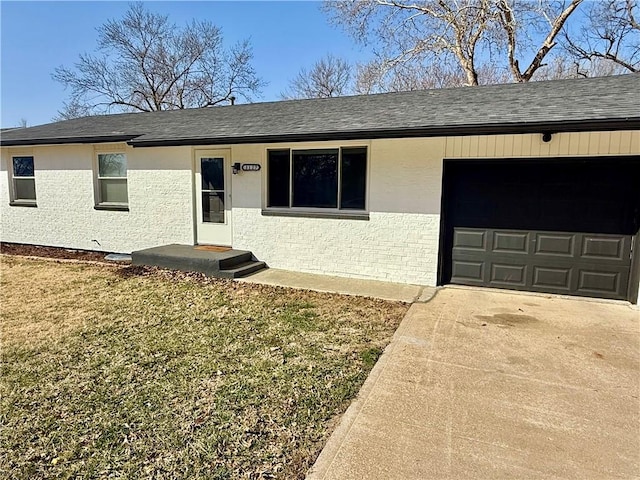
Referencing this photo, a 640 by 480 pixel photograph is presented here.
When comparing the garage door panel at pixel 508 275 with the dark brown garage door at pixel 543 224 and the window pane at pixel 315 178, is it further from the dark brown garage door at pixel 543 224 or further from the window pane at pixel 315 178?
the window pane at pixel 315 178

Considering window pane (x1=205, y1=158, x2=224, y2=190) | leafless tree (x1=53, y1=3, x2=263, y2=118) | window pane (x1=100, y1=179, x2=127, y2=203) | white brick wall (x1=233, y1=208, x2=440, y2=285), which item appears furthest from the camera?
leafless tree (x1=53, y1=3, x2=263, y2=118)

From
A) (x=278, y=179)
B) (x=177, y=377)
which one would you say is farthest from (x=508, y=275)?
(x=177, y=377)

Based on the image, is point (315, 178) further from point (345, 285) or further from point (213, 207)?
point (213, 207)

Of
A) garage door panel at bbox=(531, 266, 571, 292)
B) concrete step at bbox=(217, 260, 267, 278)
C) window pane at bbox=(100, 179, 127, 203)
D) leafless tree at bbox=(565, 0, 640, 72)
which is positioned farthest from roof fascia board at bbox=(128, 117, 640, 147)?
leafless tree at bbox=(565, 0, 640, 72)

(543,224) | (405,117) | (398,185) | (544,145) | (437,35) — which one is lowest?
(543,224)

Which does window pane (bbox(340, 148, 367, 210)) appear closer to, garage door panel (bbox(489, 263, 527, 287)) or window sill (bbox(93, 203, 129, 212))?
garage door panel (bbox(489, 263, 527, 287))

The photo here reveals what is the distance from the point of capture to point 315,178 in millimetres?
7418

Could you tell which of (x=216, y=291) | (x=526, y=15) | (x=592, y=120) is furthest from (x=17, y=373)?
(x=526, y=15)

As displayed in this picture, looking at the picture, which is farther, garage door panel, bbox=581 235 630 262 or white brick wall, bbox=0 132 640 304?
white brick wall, bbox=0 132 640 304

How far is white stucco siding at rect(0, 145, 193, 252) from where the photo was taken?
28.0ft

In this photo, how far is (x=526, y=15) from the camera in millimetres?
15180

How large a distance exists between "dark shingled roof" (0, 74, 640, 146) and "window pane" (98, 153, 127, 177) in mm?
491

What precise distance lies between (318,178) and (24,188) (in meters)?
8.55

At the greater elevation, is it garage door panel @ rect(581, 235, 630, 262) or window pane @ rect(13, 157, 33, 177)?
window pane @ rect(13, 157, 33, 177)
